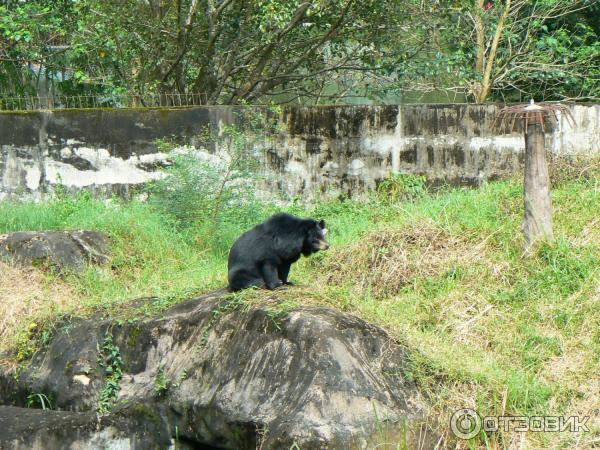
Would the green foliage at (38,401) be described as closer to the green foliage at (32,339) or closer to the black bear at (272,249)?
the green foliage at (32,339)

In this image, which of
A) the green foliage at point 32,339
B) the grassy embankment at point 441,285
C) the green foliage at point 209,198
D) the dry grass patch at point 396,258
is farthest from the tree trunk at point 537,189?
the green foliage at point 32,339

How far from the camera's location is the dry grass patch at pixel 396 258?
27.1 feet

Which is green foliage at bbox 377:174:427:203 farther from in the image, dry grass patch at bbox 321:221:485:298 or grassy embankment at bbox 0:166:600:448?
dry grass patch at bbox 321:221:485:298

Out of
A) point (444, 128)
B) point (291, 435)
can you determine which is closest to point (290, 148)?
point (444, 128)

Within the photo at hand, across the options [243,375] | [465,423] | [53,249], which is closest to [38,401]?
[243,375]

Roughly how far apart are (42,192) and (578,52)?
8894 millimetres

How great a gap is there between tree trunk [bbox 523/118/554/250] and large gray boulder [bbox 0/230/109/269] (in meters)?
4.68

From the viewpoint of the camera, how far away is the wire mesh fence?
11578mm

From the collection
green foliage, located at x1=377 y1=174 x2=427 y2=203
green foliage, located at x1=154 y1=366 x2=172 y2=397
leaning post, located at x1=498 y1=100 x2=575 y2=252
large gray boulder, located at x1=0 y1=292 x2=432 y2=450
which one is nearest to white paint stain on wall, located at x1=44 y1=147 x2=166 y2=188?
green foliage, located at x1=377 y1=174 x2=427 y2=203

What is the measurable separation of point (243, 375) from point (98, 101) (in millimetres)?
7893

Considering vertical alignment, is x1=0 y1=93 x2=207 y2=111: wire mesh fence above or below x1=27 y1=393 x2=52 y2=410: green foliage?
above

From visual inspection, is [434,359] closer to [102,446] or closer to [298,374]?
[298,374]

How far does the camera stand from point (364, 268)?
857 cm

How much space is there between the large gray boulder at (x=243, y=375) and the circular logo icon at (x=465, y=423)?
0.25m
